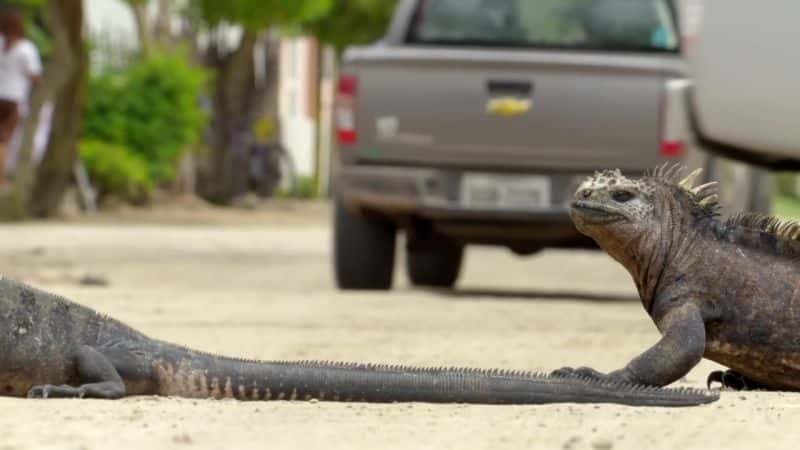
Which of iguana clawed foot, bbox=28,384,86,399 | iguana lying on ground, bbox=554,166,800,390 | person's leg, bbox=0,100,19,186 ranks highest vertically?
iguana lying on ground, bbox=554,166,800,390

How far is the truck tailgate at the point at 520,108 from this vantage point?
43.4ft

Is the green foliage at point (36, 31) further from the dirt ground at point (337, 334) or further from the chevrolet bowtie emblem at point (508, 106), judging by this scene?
the chevrolet bowtie emblem at point (508, 106)

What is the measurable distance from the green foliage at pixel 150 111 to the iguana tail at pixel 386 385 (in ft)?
72.0

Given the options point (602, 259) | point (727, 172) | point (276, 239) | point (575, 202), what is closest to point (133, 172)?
Answer: point (276, 239)

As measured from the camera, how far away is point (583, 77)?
1329 cm

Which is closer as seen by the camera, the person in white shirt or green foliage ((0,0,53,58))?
the person in white shirt

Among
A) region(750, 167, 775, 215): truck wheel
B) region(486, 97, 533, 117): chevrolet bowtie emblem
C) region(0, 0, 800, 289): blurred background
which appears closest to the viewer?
region(0, 0, 800, 289): blurred background

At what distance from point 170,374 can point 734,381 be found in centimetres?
208

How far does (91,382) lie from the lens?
6.93 m

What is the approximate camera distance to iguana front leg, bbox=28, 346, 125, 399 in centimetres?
679

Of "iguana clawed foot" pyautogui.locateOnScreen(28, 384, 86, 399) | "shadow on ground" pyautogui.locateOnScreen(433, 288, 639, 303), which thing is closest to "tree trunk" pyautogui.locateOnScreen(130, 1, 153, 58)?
"shadow on ground" pyautogui.locateOnScreen(433, 288, 639, 303)

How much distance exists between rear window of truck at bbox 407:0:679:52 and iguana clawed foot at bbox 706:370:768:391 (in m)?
6.98

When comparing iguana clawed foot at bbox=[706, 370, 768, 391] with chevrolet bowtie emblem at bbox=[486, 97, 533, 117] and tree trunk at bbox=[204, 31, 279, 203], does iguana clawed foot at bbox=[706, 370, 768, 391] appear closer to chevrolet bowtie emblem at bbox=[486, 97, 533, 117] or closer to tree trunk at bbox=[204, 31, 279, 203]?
chevrolet bowtie emblem at bbox=[486, 97, 533, 117]

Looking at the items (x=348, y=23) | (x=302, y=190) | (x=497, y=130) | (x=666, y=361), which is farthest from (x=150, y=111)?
(x=666, y=361)
